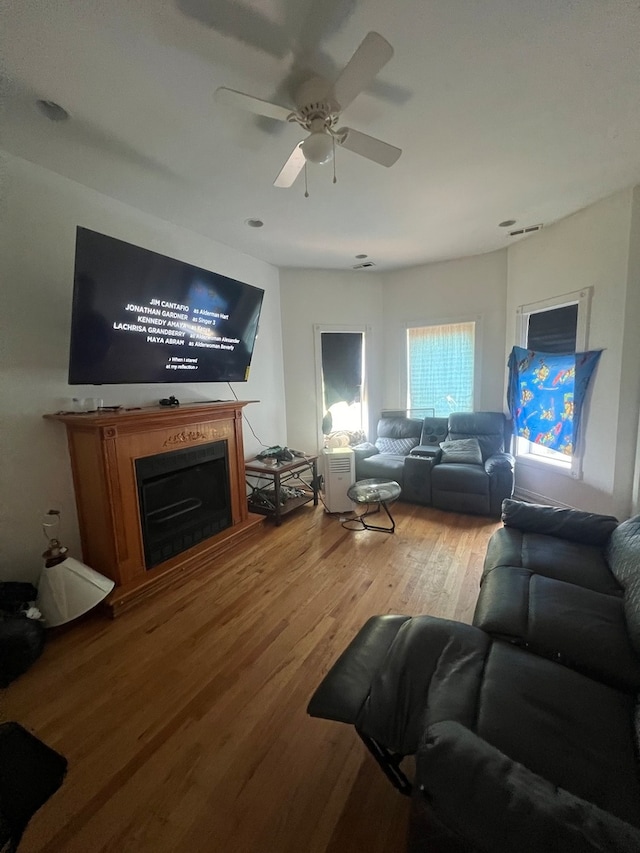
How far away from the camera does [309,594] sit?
224 cm

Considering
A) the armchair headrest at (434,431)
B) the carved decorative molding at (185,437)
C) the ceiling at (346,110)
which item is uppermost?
the ceiling at (346,110)

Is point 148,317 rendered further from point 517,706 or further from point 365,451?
point 365,451

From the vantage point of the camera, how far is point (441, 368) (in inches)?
180

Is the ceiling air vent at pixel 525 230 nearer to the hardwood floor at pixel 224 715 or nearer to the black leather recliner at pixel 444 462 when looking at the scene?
the black leather recliner at pixel 444 462

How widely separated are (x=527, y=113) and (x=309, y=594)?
3081 mm

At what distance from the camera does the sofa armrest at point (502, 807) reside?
1.76 ft

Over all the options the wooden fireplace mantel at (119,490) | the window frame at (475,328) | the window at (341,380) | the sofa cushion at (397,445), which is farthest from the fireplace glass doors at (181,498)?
the window frame at (475,328)

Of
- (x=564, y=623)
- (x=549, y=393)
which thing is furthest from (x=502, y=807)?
(x=549, y=393)

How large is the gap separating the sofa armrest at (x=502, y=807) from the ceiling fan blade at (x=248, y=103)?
2209mm

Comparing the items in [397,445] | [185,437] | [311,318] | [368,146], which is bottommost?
[397,445]

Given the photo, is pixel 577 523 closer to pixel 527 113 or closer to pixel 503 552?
pixel 503 552

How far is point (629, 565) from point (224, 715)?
1.96 m

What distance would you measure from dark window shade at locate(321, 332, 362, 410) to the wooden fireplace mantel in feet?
8.01

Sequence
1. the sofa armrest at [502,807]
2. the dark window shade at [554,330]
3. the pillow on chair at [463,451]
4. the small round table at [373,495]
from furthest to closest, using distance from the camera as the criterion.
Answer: the pillow on chair at [463,451] < the dark window shade at [554,330] < the small round table at [373,495] < the sofa armrest at [502,807]
